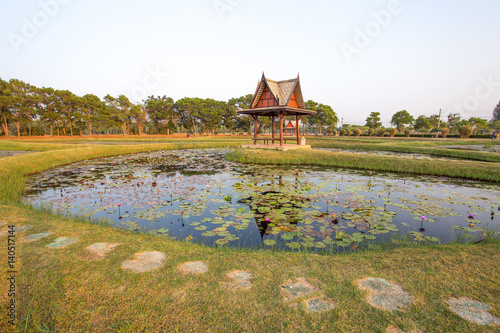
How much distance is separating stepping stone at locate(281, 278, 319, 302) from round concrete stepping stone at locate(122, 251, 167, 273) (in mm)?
1688

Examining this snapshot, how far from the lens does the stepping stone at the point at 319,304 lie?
2.19 m

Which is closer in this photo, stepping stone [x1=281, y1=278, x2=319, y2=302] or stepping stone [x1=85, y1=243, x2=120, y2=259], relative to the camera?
stepping stone [x1=281, y1=278, x2=319, y2=302]

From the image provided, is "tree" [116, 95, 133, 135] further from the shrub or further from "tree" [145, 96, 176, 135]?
the shrub

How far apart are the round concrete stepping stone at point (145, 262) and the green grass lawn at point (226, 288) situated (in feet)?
0.33

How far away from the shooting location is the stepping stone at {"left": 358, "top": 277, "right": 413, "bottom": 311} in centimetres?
225

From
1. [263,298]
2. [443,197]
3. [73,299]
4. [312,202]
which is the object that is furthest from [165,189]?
[443,197]

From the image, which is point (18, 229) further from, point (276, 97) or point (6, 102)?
point (6, 102)

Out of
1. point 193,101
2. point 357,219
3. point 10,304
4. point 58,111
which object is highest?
point 193,101

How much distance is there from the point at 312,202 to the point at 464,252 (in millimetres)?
3480

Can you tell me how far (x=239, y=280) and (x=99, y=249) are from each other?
2.30 meters

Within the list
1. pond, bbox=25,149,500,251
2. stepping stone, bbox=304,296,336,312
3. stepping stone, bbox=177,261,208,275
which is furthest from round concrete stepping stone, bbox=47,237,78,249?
stepping stone, bbox=304,296,336,312

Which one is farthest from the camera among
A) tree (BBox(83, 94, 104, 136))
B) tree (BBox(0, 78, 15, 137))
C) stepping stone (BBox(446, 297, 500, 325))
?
tree (BBox(83, 94, 104, 136))

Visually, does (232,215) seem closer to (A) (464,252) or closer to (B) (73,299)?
(B) (73,299)

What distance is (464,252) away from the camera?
11.2 ft
